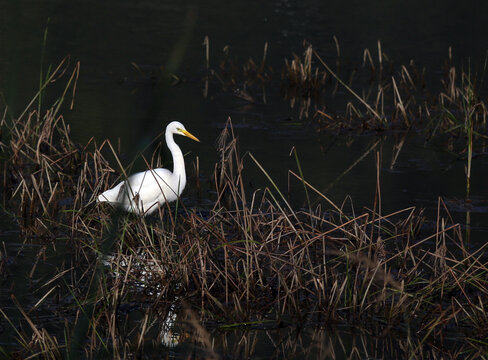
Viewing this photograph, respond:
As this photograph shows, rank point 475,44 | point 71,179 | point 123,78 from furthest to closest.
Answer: point 475,44 → point 123,78 → point 71,179

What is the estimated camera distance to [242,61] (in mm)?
14492

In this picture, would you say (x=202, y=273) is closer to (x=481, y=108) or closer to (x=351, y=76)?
(x=481, y=108)

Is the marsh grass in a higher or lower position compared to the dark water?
higher

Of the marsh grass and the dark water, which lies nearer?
the marsh grass

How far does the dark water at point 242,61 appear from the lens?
739 cm

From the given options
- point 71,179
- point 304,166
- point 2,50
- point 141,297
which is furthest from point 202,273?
point 2,50

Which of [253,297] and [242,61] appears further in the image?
[242,61]

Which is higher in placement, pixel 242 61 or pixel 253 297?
pixel 253 297

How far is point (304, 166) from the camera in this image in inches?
341

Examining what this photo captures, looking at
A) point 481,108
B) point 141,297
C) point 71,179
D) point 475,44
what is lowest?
point 475,44

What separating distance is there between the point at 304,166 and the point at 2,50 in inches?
320

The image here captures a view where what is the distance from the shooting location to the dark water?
291 inches

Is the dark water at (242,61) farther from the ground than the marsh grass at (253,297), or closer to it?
closer to it

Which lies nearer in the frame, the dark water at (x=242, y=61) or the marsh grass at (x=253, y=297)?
the marsh grass at (x=253, y=297)
